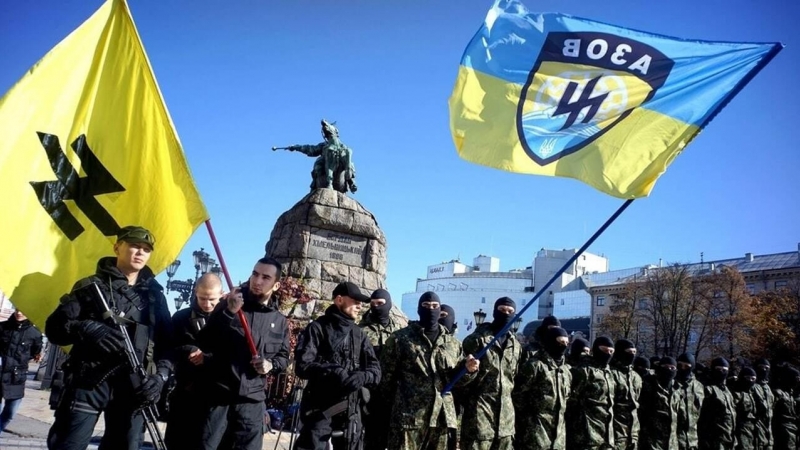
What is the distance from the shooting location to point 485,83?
5.32 meters

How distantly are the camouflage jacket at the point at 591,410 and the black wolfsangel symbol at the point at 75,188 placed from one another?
5.40m

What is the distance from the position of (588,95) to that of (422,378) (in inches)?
118

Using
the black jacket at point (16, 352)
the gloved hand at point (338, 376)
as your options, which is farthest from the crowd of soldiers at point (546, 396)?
the black jacket at point (16, 352)

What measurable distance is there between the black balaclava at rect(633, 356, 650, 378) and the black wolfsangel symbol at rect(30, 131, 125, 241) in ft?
24.2

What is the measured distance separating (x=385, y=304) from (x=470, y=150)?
2.36 meters

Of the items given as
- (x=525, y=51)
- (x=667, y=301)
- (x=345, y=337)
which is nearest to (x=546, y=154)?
(x=525, y=51)

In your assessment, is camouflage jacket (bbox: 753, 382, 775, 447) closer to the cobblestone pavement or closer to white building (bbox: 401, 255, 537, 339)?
the cobblestone pavement

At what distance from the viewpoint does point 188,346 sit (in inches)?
165

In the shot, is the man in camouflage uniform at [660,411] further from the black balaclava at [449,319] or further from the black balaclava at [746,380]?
the black balaclava at [449,319]

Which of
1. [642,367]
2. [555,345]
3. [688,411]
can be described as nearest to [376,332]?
[555,345]

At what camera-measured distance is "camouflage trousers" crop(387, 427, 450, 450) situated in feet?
17.6

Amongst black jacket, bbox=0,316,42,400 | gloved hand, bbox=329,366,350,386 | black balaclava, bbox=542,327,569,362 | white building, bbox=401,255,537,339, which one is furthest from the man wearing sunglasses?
white building, bbox=401,255,537,339

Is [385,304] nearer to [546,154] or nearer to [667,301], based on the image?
[546,154]

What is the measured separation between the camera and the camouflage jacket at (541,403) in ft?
20.3
